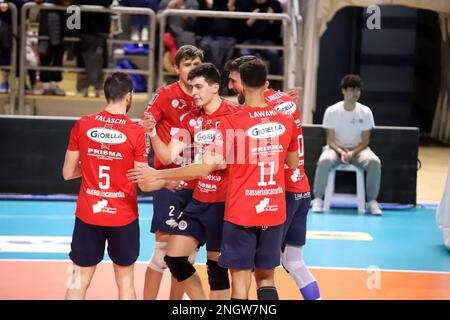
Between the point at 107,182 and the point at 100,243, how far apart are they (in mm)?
478

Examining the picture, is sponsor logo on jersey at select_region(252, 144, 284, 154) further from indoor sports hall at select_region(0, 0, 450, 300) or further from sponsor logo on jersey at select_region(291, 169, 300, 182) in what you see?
indoor sports hall at select_region(0, 0, 450, 300)

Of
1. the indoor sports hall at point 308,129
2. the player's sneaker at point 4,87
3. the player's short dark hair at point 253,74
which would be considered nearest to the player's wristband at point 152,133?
the player's short dark hair at point 253,74

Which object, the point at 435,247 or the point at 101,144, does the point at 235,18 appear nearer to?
the point at 435,247

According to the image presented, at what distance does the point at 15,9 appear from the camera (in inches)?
591

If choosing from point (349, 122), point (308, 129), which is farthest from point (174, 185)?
point (308, 129)

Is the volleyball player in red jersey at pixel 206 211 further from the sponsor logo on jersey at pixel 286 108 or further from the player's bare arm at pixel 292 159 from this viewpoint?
the player's bare arm at pixel 292 159

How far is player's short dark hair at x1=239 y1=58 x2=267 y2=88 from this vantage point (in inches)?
267

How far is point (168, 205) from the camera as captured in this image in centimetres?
753

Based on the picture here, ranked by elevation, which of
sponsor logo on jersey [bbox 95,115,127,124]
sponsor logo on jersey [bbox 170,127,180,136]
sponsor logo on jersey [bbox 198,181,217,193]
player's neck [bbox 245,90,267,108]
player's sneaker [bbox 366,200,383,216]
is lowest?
player's sneaker [bbox 366,200,383,216]

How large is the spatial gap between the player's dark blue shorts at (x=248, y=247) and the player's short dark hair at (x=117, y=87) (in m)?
1.22

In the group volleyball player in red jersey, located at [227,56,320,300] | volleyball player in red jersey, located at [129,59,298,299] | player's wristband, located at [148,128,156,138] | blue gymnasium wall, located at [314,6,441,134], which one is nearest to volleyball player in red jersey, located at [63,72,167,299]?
volleyball player in red jersey, located at [129,59,298,299]

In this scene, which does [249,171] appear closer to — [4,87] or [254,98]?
[254,98]

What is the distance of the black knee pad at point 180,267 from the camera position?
23.4ft
